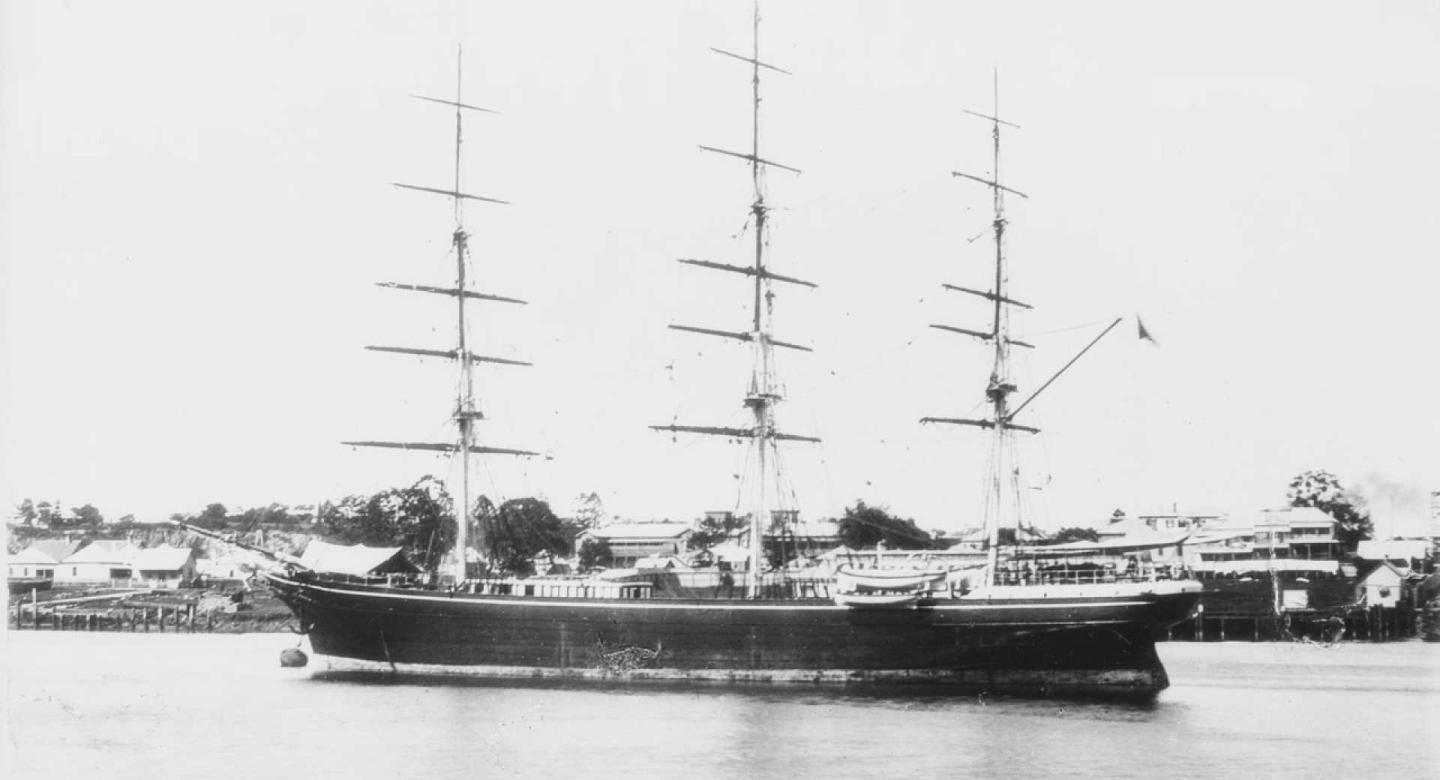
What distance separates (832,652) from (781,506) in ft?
17.9

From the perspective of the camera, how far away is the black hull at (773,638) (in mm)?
32656

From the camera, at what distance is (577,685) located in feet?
112

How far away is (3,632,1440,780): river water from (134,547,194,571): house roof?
36.9 m

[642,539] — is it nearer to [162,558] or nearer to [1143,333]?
[162,558]

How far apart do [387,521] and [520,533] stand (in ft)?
43.1

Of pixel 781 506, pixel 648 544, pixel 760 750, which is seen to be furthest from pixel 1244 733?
pixel 648 544

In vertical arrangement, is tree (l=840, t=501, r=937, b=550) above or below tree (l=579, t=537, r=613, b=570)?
above

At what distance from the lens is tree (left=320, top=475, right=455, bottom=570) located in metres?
62.8

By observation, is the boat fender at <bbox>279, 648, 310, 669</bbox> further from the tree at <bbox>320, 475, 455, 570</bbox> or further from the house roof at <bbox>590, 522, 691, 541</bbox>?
the house roof at <bbox>590, 522, 691, 541</bbox>

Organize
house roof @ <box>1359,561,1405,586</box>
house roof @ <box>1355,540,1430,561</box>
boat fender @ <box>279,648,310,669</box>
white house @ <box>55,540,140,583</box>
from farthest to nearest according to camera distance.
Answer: white house @ <box>55,540,140,583</box> < house roof @ <box>1359,561,1405,586</box> < house roof @ <box>1355,540,1430,561</box> < boat fender @ <box>279,648,310,669</box>

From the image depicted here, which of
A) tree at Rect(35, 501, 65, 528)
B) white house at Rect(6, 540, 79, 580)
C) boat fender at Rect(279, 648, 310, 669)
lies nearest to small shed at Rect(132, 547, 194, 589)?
white house at Rect(6, 540, 79, 580)

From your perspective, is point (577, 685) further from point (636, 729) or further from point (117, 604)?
point (117, 604)

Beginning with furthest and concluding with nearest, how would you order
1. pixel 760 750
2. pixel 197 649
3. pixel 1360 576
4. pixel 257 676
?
pixel 1360 576 → pixel 197 649 → pixel 257 676 → pixel 760 750

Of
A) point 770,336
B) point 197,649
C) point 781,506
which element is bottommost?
point 197,649
